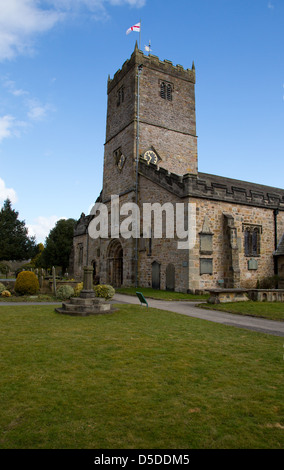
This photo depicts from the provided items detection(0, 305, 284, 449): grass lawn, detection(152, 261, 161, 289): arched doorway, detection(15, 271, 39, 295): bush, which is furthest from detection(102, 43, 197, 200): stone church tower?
detection(0, 305, 284, 449): grass lawn

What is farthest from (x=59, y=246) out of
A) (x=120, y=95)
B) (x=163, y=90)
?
(x=163, y=90)

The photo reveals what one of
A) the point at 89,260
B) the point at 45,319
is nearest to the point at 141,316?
the point at 45,319

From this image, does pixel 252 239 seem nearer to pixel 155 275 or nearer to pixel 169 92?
pixel 155 275

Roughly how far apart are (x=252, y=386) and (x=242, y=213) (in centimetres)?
1795

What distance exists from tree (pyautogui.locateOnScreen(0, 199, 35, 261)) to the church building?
53.3 ft

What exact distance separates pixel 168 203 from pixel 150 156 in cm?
690

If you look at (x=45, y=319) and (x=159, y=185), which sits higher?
(x=159, y=185)

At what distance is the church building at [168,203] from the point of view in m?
19.2

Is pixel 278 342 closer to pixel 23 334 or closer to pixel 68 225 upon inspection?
pixel 23 334

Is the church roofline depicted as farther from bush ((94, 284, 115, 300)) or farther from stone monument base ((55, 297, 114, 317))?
stone monument base ((55, 297, 114, 317))

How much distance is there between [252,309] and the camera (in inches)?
469

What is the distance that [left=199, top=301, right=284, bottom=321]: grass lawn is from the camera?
34.6ft

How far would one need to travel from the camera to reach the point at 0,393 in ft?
13.0
